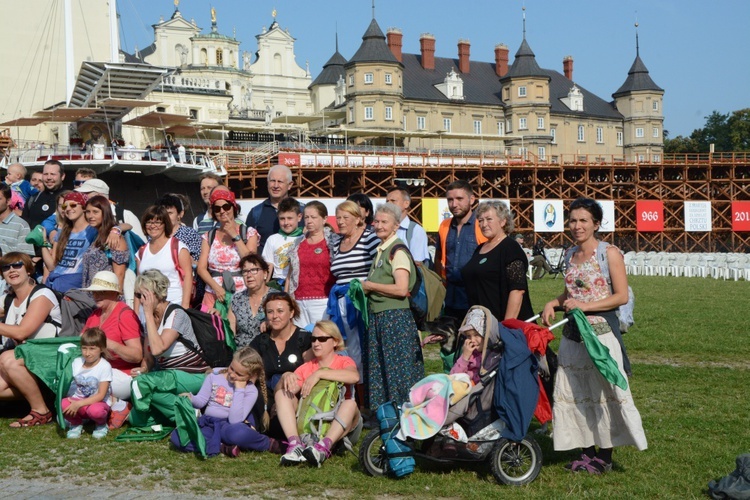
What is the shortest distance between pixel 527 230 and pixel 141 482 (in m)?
44.6

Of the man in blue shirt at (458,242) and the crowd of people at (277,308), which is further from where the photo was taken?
the man in blue shirt at (458,242)

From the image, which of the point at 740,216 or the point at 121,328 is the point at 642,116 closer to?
the point at 740,216

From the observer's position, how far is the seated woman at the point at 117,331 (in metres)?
6.55

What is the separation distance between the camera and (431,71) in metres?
72.7

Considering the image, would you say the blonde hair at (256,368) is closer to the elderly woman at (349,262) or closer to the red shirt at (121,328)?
the elderly woman at (349,262)

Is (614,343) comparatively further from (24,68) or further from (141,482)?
(24,68)

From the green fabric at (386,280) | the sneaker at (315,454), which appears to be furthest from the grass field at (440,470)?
the green fabric at (386,280)

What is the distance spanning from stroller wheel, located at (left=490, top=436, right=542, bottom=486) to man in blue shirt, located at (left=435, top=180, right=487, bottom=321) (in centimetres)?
157

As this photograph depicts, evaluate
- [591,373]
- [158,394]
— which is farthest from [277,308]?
[591,373]

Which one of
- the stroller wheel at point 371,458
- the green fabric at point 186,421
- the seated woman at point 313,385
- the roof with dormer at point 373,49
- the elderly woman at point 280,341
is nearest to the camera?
the stroller wheel at point 371,458

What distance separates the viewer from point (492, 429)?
203 inches

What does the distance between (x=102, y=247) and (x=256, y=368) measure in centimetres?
211

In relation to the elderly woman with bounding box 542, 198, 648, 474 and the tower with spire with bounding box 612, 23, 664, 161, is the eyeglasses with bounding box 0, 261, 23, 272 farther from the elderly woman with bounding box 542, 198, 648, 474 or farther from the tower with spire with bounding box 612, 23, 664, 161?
the tower with spire with bounding box 612, 23, 664, 161

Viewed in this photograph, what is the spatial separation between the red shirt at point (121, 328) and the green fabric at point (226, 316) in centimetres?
67
